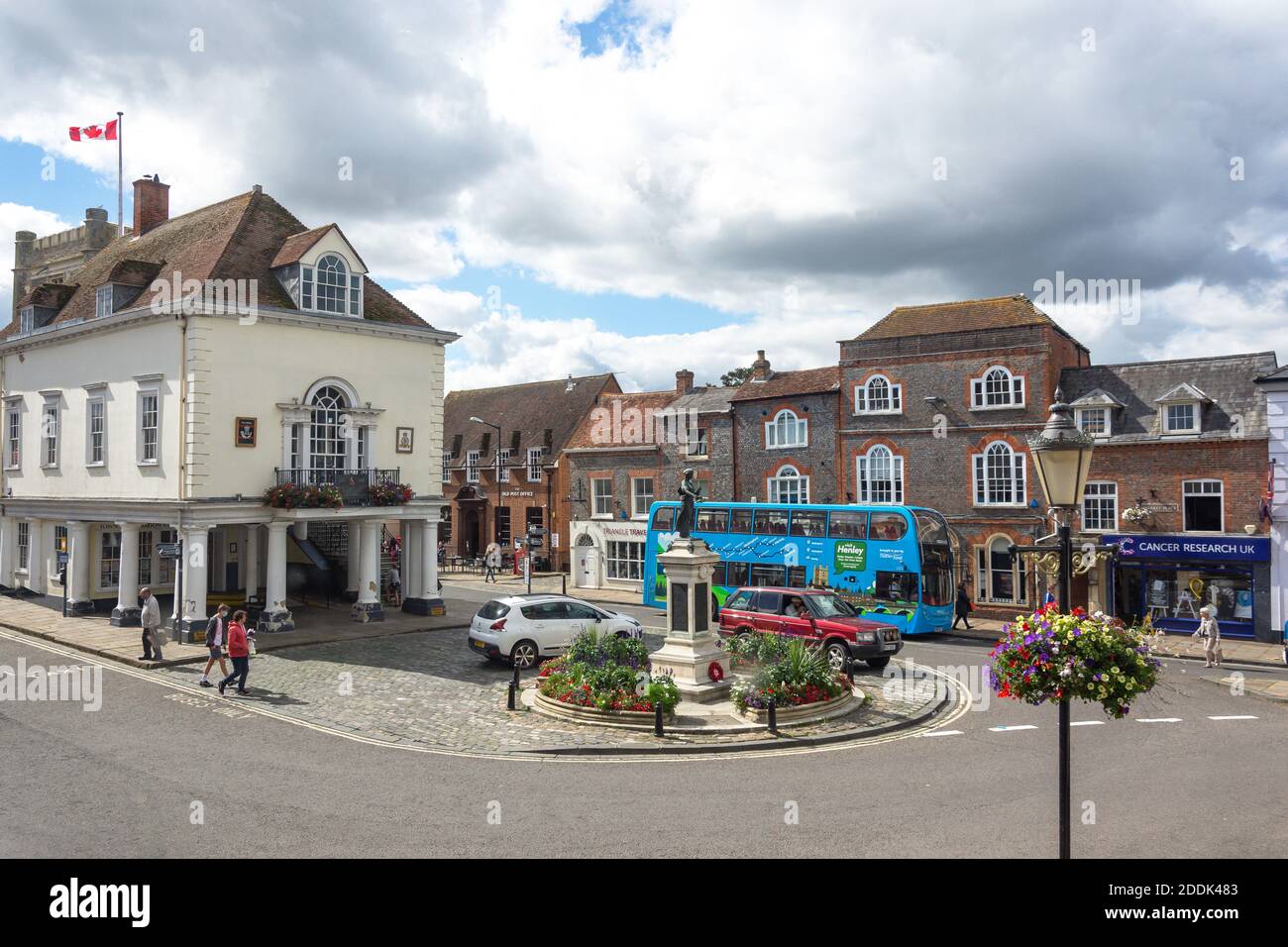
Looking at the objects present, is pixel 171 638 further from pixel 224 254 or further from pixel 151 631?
pixel 224 254

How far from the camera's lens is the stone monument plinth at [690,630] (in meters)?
16.6

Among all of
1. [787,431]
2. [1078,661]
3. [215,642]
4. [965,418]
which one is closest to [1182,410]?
[965,418]

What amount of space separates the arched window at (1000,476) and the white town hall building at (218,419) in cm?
1823

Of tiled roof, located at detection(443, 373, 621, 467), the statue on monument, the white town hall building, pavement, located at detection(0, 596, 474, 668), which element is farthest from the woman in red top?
tiled roof, located at detection(443, 373, 621, 467)

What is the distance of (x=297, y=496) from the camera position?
2381 centimetres

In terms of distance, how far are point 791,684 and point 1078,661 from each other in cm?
892

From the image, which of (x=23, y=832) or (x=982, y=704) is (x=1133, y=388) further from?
(x=23, y=832)

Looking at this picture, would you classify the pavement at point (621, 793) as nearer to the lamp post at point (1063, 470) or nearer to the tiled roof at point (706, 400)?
the lamp post at point (1063, 470)

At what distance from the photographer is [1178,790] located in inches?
460

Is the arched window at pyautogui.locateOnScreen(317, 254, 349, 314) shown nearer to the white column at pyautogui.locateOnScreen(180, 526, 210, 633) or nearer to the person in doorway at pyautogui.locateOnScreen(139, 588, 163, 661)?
the white column at pyautogui.locateOnScreen(180, 526, 210, 633)

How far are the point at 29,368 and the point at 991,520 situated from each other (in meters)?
32.2

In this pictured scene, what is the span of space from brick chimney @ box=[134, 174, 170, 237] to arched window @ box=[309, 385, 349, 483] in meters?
11.6

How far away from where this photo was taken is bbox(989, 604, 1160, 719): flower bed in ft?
23.4
